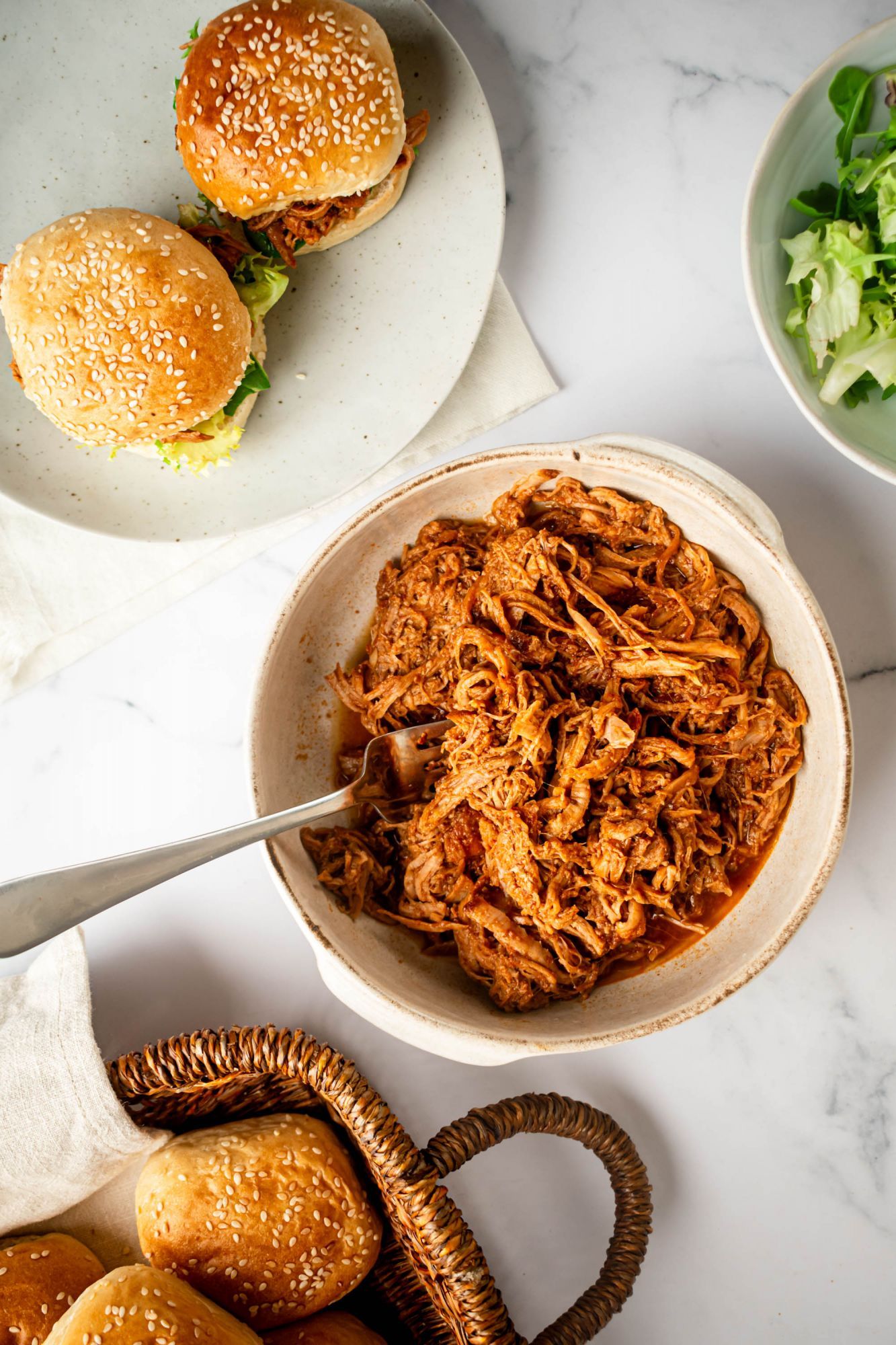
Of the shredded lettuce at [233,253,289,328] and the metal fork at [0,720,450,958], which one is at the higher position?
the shredded lettuce at [233,253,289,328]

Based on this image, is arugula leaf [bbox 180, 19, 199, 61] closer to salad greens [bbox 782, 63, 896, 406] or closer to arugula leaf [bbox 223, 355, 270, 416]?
arugula leaf [bbox 223, 355, 270, 416]

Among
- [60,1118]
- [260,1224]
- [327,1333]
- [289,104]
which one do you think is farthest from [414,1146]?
[289,104]

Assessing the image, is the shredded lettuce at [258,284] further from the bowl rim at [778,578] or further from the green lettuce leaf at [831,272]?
the green lettuce leaf at [831,272]

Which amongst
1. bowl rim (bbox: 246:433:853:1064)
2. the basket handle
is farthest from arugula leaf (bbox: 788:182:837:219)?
the basket handle

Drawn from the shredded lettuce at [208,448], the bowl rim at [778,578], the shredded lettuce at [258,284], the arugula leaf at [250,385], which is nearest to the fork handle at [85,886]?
the bowl rim at [778,578]

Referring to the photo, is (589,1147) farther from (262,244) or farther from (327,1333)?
(262,244)

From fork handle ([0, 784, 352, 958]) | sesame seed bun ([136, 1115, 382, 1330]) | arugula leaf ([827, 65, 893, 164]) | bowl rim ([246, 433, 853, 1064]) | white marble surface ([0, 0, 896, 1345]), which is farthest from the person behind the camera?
white marble surface ([0, 0, 896, 1345])

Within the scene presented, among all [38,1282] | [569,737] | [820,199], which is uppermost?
[820,199]
